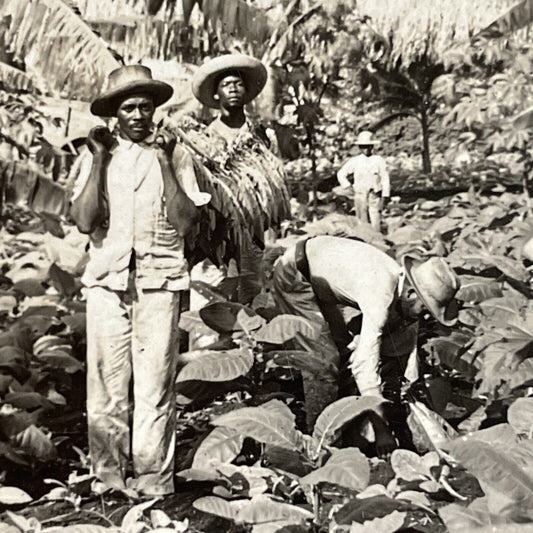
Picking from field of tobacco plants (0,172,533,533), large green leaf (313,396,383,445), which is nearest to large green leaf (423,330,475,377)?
field of tobacco plants (0,172,533,533)

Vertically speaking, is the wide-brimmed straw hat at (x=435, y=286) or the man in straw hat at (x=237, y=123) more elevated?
the man in straw hat at (x=237, y=123)

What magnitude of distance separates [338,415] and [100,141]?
52.6 inches

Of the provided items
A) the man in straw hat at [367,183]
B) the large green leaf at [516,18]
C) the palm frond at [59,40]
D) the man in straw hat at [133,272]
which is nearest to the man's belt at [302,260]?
the man in straw hat at [133,272]

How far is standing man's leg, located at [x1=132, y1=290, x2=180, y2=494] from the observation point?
3.27m

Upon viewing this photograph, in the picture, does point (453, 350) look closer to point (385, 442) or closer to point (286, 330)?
Answer: point (385, 442)

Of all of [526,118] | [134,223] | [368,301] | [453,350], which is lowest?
[453,350]

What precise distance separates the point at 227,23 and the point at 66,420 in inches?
151

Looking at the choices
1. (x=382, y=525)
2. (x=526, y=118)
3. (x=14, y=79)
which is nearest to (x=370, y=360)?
(x=382, y=525)

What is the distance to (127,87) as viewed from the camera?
10.3 feet

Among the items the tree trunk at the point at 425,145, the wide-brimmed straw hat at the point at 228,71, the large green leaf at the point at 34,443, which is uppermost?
the tree trunk at the point at 425,145

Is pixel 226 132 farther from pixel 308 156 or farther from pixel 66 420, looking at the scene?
pixel 308 156

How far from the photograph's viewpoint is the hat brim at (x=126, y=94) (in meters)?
3.15

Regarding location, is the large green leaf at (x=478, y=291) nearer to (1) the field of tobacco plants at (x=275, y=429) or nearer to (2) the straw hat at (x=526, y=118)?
(1) the field of tobacco plants at (x=275, y=429)

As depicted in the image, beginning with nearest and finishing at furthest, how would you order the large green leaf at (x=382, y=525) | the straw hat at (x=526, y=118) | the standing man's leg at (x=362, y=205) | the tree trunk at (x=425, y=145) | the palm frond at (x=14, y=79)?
the large green leaf at (x=382, y=525)
the straw hat at (x=526, y=118)
the palm frond at (x=14, y=79)
the standing man's leg at (x=362, y=205)
the tree trunk at (x=425, y=145)
